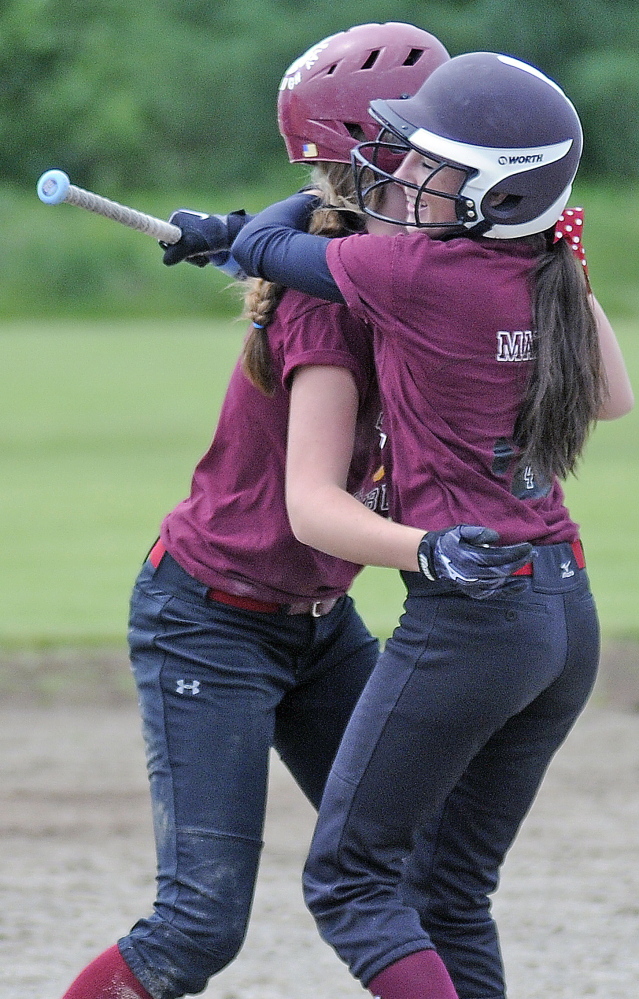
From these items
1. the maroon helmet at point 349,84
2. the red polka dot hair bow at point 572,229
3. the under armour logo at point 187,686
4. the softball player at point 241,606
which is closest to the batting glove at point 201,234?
the softball player at point 241,606

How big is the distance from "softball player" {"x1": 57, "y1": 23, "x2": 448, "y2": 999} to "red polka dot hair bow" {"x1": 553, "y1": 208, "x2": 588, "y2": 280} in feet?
1.02

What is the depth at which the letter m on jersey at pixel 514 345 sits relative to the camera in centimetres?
205

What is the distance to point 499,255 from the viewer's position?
6.81ft

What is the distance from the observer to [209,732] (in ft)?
7.57

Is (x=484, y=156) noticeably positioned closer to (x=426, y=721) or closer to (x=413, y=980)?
(x=426, y=721)

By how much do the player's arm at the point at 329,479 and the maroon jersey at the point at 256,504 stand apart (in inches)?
4.5

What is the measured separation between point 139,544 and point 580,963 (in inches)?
201

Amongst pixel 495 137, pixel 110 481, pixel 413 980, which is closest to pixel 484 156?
pixel 495 137

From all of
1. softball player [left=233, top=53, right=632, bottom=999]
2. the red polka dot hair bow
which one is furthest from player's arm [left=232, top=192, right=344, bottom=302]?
the red polka dot hair bow

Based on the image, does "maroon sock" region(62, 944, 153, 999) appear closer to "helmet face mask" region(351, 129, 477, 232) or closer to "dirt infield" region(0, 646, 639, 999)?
"dirt infield" region(0, 646, 639, 999)

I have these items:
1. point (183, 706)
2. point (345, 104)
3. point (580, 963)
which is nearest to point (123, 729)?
point (580, 963)

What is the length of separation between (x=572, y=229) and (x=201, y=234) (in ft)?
2.14

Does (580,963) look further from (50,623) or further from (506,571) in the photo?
(50,623)

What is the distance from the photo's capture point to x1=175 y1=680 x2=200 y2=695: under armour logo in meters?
2.35
